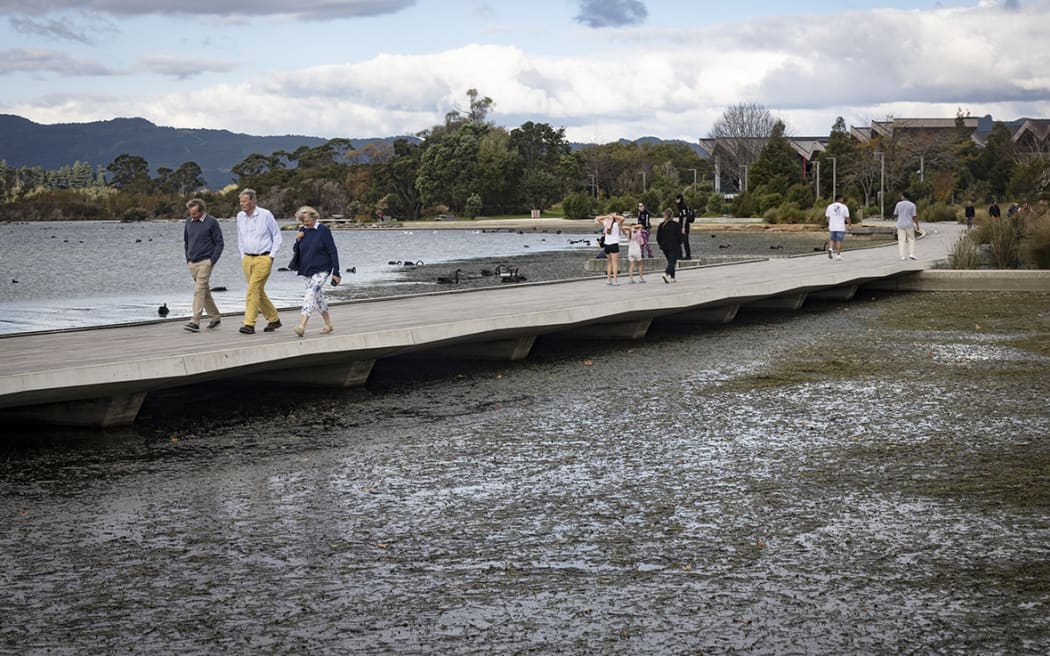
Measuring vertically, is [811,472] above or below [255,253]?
below

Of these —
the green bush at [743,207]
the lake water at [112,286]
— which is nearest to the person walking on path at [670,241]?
the lake water at [112,286]

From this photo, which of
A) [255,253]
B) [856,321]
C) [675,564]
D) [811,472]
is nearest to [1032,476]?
[811,472]

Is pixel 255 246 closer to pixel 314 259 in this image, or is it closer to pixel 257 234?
pixel 257 234

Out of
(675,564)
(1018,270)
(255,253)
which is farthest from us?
(1018,270)

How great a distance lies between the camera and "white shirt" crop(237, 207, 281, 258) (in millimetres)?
14094

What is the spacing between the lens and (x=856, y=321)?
20.8 meters

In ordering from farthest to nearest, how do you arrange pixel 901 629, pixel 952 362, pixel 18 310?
1. pixel 18 310
2. pixel 952 362
3. pixel 901 629

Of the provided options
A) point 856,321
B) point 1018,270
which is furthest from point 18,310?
point 1018,270

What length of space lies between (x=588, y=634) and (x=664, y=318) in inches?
615

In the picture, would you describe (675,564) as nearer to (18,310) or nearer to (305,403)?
(305,403)

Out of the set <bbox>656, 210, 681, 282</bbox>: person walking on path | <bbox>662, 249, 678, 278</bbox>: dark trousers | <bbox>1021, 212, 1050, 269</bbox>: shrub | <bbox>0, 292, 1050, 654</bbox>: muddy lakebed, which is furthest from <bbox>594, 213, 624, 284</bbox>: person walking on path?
<bbox>1021, 212, 1050, 269</bbox>: shrub

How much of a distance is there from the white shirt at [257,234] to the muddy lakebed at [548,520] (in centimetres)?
166

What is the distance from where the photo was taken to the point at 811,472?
9.39 m

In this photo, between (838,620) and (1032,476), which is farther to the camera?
(1032,476)
